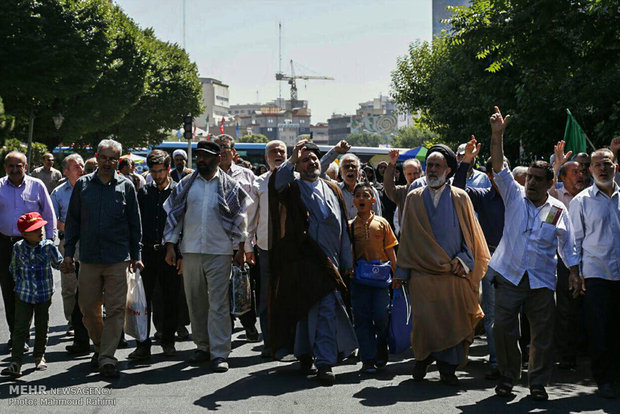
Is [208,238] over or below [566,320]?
over

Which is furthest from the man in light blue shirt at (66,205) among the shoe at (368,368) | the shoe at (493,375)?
the shoe at (493,375)

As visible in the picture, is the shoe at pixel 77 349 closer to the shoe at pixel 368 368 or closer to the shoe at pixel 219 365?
the shoe at pixel 219 365

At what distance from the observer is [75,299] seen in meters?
9.72

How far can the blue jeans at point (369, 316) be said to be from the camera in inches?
323

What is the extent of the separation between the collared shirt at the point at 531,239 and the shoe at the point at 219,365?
8.74 feet

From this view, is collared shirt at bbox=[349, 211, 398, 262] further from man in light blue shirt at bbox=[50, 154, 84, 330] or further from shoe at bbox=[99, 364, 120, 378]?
man in light blue shirt at bbox=[50, 154, 84, 330]

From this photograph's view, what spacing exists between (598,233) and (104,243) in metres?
4.35

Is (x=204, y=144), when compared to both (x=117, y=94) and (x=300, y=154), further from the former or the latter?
(x=117, y=94)

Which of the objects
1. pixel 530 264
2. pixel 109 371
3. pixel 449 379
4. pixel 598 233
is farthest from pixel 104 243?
pixel 598 233

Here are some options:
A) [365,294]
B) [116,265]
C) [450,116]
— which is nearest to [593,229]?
[365,294]

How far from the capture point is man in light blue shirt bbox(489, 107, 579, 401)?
7.16 metres

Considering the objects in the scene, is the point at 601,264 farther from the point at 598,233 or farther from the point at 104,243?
the point at 104,243

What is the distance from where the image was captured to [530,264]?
7.14 metres

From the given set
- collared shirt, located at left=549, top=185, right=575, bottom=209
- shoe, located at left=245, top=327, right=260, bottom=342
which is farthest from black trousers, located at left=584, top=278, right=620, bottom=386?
shoe, located at left=245, top=327, right=260, bottom=342
